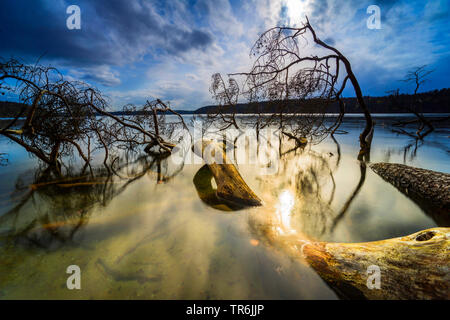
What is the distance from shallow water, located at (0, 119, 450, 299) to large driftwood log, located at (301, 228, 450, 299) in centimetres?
22

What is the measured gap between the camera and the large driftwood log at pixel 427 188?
12.0 feet

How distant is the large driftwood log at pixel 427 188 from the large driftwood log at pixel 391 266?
6.97 ft

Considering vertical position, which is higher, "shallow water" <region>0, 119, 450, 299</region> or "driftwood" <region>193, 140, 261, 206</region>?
"driftwood" <region>193, 140, 261, 206</region>

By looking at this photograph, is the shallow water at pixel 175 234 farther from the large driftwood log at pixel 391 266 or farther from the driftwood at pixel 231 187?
the driftwood at pixel 231 187

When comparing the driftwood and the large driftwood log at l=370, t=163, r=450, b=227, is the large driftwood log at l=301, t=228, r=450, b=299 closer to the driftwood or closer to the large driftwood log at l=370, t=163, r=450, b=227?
the driftwood

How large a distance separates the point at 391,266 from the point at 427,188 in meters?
4.18

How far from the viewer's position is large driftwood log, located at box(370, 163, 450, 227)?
365cm

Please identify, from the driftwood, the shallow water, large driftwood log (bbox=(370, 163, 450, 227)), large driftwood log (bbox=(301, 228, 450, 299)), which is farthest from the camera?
the driftwood

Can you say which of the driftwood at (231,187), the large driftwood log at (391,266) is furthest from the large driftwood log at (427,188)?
the driftwood at (231,187)

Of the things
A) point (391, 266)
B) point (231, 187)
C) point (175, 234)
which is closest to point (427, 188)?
point (391, 266)

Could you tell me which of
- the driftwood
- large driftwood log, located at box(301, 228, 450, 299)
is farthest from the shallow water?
the driftwood

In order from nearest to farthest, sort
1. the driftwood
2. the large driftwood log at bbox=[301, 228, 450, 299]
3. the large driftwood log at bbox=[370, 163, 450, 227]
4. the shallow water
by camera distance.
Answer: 1. the large driftwood log at bbox=[301, 228, 450, 299]
2. the shallow water
3. the large driftwood log at bbox=[370, 163, 450, 227]
4. the driftwood

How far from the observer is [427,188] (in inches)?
171
